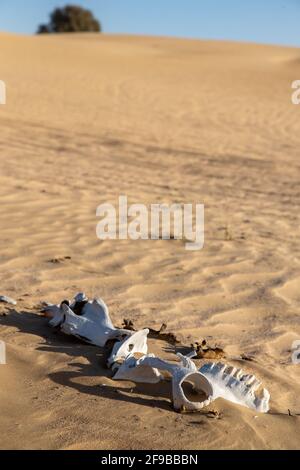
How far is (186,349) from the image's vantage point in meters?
3.33

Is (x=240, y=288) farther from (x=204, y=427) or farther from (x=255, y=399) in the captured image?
(x=204, y=427)

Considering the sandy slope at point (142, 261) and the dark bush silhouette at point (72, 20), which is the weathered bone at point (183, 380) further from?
the dark bush silhouette at point (72, 20)

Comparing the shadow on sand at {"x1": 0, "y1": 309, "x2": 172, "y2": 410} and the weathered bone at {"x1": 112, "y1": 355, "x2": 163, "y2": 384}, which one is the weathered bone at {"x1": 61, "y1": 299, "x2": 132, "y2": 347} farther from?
the weathered bone at {"x1": 112, "y1": 355, "x2": 163, "y2": 384}

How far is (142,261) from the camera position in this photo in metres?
4.93

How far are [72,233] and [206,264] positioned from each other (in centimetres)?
116

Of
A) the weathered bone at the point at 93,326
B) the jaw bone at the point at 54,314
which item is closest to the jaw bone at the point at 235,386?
the weathered bone at the point at 93,326

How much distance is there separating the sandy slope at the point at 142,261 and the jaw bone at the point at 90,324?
64 millimetres

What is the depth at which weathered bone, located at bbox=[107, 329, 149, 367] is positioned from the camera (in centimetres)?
295

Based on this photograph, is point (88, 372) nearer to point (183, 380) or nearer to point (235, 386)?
point (183, 380)

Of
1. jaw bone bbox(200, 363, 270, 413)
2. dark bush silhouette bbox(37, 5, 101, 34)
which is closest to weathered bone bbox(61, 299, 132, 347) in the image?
jaw bone bbox(200, 363, 270, 413)
